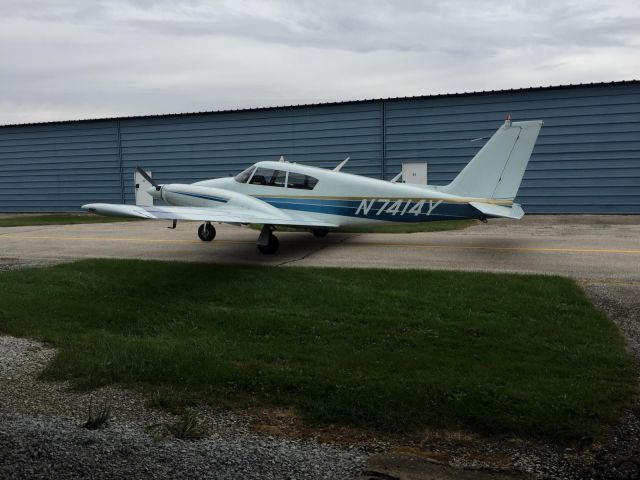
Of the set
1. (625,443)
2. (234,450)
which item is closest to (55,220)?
(234,450)

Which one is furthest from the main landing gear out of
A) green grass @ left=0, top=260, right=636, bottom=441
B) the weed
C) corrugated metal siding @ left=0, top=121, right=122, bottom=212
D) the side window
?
corrugated metal siding @ left=0, top=121, right=122, bottom=212

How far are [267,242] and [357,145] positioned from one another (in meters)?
14.1

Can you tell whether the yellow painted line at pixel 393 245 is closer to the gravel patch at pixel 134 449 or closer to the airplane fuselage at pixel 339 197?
the airplane fuselage at pixel 339 197

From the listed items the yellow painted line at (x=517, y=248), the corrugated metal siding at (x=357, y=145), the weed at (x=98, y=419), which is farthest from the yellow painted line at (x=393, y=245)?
the weed at (x=98, y=419)

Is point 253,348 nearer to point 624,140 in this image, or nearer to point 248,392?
point 248,392

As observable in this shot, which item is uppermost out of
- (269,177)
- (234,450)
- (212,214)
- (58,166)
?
(58,166)

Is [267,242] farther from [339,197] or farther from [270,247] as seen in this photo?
[339,197]

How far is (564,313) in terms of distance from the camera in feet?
29.0

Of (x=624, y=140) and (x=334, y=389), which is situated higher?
(x=624, y=140)

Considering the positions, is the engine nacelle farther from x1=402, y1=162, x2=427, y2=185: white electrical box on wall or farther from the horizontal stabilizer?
x1=402, y1=162, x2=427, y2=185: white electrical box on wall

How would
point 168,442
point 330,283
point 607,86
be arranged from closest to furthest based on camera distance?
1. point 168,442
2. point 330,283
3. point 607,86

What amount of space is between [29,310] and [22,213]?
2964 centimetres

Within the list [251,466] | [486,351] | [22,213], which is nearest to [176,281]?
[486,351]

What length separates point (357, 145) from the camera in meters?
27.7
